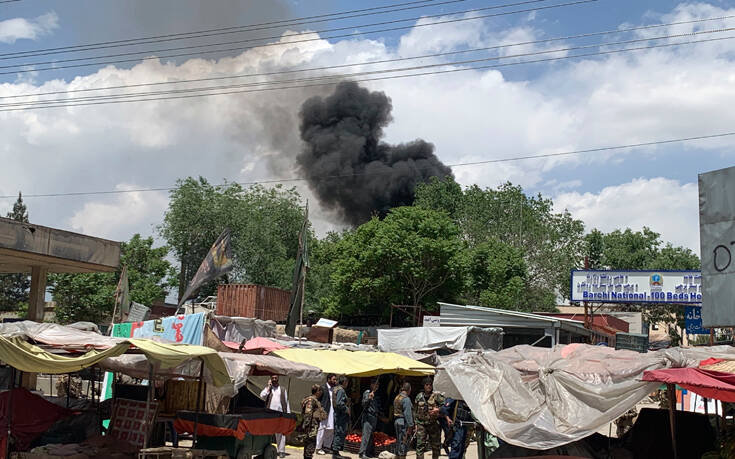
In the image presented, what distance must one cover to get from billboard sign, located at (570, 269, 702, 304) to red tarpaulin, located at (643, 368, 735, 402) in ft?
71.0

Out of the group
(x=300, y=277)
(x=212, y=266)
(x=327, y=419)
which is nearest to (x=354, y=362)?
(x=327, y=419)

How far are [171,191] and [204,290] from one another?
27.8 feet

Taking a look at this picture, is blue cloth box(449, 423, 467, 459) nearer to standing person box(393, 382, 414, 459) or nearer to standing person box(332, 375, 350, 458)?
standing person box(393, 382, 414, 459)

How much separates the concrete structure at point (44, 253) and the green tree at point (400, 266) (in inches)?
949

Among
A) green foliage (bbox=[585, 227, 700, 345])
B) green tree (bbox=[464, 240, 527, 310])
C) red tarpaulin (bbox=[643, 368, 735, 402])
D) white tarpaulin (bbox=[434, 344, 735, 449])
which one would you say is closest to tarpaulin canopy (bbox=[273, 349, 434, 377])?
white tarpaulin (bbox=[434, 344, 735, 449])

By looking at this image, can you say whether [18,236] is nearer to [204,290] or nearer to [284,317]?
[284,317]

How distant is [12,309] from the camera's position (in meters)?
65.8

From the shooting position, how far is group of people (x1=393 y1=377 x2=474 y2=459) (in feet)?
49.1

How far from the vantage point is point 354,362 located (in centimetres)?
1741

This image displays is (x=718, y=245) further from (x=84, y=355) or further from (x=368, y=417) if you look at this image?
(x=368, y=417)

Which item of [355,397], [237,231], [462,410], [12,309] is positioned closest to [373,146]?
[237,231]

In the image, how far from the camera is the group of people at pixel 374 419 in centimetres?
1480

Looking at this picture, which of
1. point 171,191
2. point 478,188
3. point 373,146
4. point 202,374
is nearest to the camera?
point 202,374

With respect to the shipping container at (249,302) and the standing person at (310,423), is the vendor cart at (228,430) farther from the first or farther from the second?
the shipping container at (249,302)
